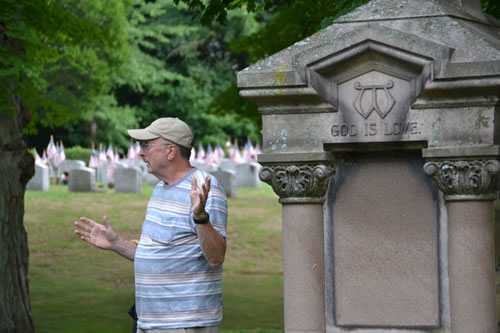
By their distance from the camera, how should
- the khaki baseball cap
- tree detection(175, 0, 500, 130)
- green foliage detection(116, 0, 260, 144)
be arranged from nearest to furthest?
the khaki baseball cap
tree detection(175, 0, 500, 130)
green foliage detection(116, 0, 260, 144)

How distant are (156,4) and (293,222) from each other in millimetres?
42505

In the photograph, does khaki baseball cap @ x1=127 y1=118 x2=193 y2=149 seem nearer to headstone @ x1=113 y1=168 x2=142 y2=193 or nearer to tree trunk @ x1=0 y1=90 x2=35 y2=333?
tree trunk @ x1=0 y1=90 x2=35 y2=333

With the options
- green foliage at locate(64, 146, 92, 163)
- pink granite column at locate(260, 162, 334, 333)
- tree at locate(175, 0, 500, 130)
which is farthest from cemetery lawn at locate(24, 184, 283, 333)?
green foliage at locate(64, 146, 92, 163)

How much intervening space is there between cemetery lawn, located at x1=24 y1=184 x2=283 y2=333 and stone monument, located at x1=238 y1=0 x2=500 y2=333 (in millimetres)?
6540

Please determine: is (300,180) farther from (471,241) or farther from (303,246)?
(471,241)

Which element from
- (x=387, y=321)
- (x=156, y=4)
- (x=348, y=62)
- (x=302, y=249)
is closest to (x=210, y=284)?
(x=302, y=249)

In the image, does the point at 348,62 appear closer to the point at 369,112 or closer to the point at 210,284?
the point at 369,112

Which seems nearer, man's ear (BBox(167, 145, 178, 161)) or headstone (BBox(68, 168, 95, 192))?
man's ear (BBox(167, 145, 178, 161))

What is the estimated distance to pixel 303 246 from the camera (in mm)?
4828

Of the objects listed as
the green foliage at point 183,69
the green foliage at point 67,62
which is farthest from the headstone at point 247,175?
the green foliage at point 183,69

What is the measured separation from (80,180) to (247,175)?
322 inches

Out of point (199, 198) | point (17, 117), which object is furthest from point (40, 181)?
point (199, 198)

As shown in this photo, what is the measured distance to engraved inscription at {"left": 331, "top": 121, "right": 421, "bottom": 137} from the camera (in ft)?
15.3

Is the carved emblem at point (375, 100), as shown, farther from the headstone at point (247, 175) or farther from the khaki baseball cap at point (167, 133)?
the headstone at point (247, 175)
